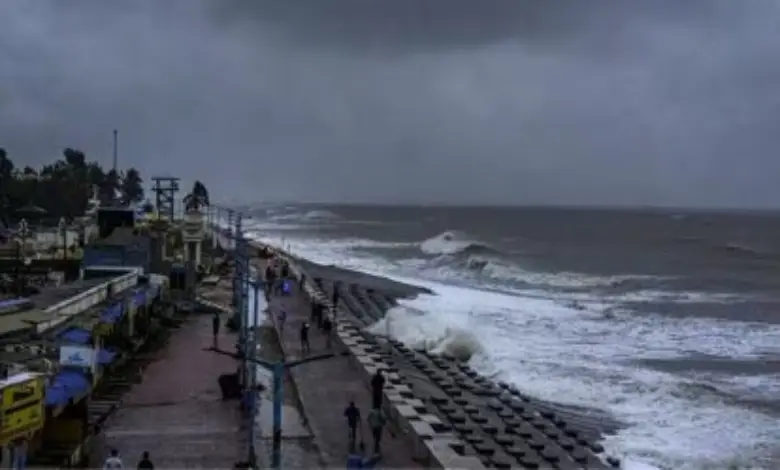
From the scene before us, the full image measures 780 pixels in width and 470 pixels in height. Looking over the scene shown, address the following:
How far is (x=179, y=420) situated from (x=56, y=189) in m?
58.3

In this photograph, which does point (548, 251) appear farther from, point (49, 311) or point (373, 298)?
point (49, 311)

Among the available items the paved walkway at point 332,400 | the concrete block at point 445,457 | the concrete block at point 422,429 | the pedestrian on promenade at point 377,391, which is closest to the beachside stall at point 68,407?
the paved walkway at point 332,400

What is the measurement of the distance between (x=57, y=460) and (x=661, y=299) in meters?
42.3

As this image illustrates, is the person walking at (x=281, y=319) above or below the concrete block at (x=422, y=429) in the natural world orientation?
below

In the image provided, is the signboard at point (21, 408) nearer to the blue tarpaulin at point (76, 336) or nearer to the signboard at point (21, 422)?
the signboard at point (21, 422)

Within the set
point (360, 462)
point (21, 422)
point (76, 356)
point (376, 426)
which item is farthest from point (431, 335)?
point (21, 422)

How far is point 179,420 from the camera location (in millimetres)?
17641

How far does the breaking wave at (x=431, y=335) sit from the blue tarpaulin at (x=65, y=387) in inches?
569

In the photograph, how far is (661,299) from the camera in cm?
5269

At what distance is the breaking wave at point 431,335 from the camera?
29.4 metres

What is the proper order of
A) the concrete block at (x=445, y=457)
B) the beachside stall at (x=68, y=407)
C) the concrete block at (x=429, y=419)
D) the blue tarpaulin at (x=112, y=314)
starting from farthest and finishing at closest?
the blue tarpaulin at (x=112, y=314) → the concrete block at (x=429, y=419) → the beachside stall at (x=68, y=407) → the concrete block at (x=445, y=457)

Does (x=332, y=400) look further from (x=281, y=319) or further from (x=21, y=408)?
(x=281, y=319)

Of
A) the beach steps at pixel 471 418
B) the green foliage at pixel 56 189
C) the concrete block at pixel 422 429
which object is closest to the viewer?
the concrete block at pixel 422 429

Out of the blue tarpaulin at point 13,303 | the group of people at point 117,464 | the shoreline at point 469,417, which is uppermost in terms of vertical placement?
the blue tarpaulin at point 13,303
